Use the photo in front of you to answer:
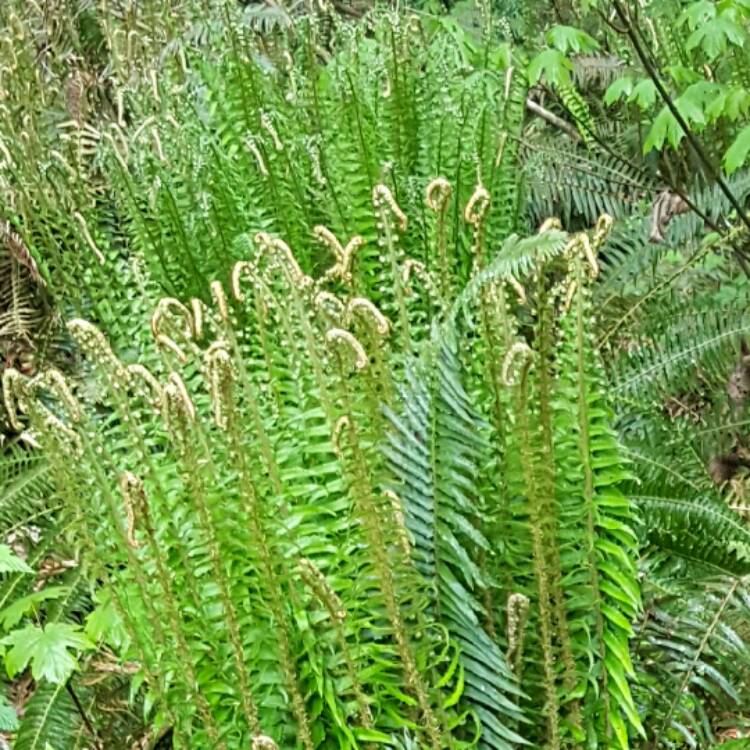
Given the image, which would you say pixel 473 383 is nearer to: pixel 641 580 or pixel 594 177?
pixel 641 580

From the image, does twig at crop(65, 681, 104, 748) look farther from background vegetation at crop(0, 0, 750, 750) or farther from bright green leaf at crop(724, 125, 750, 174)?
bright green leaf at crop(724, 125, 750, 174)

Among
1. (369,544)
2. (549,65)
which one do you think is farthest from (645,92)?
(369,544)

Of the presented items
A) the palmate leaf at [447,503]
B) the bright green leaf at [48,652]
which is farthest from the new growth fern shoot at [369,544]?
the bright green leaf at [48,652]

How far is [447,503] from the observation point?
1.32m

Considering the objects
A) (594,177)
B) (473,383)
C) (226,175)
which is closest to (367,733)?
(473,383)

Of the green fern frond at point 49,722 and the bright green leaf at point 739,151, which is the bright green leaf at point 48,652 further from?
the bright green leaf at point 739,151

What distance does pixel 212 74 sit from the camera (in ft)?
7.21

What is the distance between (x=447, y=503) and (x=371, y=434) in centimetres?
14

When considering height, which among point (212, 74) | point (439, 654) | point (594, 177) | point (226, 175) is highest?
point (212, 74)

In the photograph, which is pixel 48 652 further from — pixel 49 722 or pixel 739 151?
pixel 739 151

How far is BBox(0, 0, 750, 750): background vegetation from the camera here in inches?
49.5

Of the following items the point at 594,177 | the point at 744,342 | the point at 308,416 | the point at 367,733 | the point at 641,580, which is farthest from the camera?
the point at 594,177

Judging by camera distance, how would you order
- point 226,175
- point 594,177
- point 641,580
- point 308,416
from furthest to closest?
point 594,177 < point 226,175 < point 641,580 < point 308,416

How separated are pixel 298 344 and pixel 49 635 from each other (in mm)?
573
